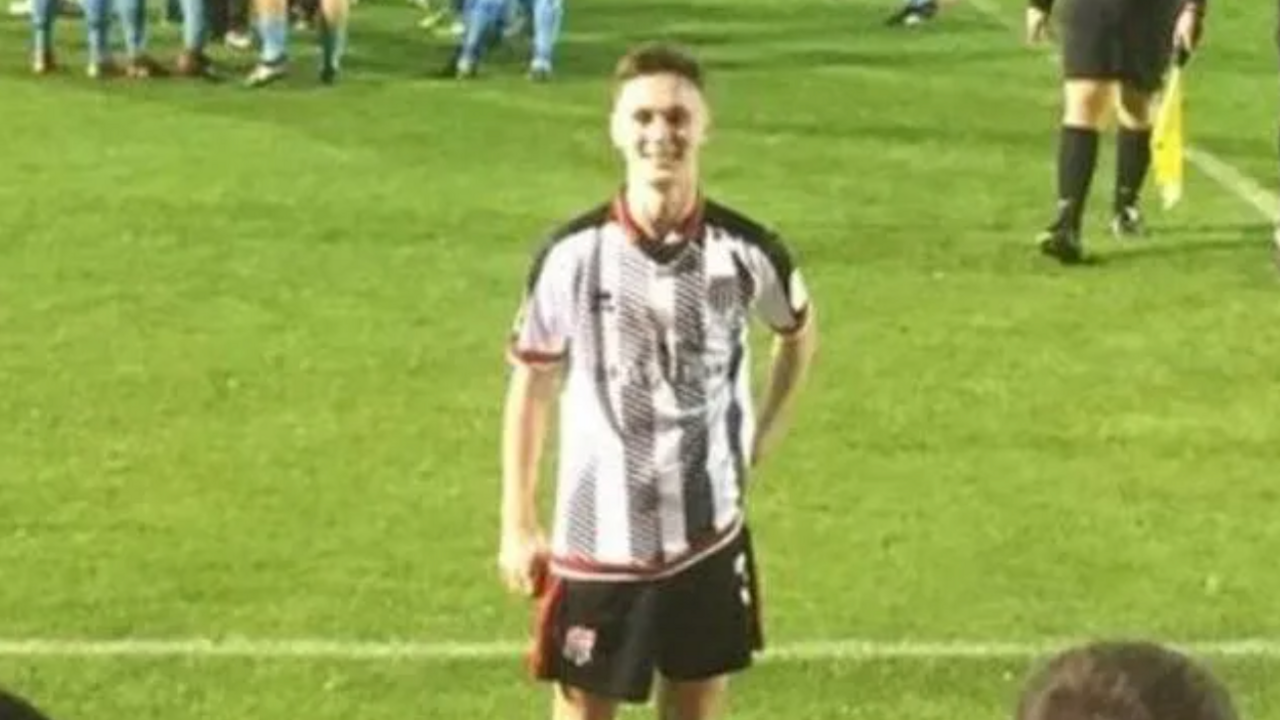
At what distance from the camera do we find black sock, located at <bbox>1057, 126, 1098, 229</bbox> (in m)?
14.1

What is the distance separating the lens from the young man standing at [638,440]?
6.75 m

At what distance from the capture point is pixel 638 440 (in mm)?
6812

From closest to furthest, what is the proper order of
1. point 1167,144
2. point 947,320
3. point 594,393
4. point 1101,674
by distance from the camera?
point 1101,674 → point 594,393 → point 947,320 → point 1167,144

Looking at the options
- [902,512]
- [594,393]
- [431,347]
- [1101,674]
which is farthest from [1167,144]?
[1101,674]

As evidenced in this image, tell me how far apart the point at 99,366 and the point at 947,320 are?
3339 mm

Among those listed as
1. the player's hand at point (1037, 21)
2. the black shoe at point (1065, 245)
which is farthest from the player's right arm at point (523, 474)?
the player's hand at point (1037, 21)

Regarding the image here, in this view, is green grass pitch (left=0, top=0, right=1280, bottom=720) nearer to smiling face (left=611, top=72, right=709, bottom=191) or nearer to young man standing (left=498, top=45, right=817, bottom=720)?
young man standing (left=498, top=45, right=817, bottom=720)

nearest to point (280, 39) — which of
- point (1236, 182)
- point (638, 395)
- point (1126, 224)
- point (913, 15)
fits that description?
point (913, 15)

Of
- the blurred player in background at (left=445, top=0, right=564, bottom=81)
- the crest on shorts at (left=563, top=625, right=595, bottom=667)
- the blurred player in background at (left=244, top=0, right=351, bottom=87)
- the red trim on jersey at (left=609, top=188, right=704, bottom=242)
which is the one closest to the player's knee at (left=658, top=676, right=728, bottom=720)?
the crest on shorts at (left=563, top=625, right=595, bottom=667)

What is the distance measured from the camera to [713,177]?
55.7ft

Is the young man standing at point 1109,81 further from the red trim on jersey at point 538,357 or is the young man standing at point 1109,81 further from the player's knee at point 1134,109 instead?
the red trim on jersey at point 538,357

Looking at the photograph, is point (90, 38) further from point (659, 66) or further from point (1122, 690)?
point (1122, 690)

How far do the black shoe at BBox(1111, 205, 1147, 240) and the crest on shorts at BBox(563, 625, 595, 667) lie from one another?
842 cm

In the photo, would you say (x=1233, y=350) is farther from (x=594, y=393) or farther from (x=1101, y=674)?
(x=1101, y=674)
